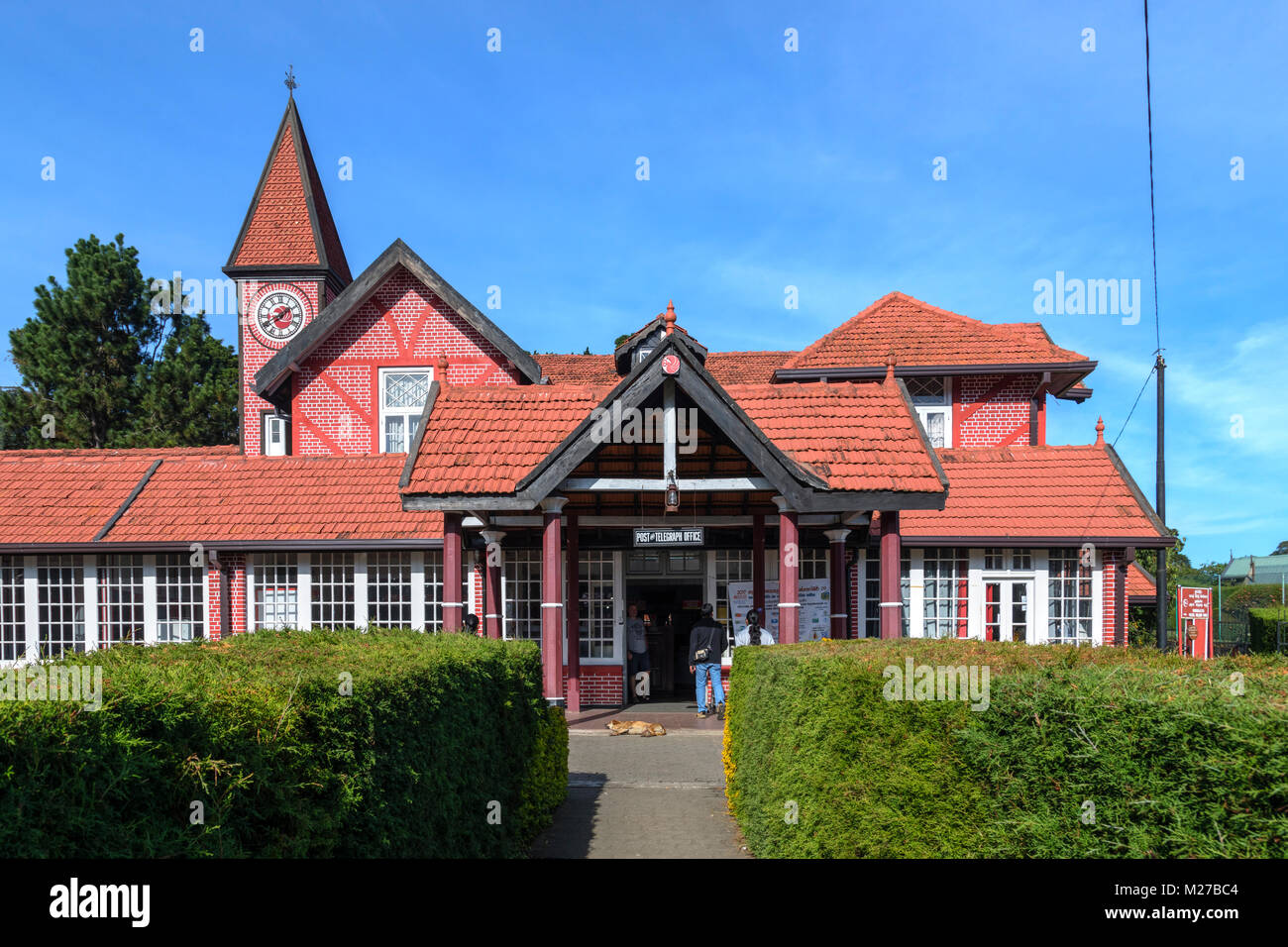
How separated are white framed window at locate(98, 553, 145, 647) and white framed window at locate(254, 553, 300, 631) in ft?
7.41

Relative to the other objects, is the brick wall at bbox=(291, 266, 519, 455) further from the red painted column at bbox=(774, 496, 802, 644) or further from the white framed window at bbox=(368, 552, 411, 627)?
the red painted column at bbox=(774, 496, 802, 644)

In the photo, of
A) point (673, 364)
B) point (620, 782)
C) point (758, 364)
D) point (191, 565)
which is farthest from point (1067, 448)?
point (191, 565)

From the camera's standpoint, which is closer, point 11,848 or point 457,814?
point 11,848

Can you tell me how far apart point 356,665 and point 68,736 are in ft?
6.98

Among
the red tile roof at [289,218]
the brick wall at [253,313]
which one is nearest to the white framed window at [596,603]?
the brick wall at [253,313]

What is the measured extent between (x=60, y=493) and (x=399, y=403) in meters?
6.78

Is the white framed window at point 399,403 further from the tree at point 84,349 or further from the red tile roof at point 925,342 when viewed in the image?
the tree at point 84,349

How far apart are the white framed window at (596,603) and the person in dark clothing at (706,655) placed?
209cm

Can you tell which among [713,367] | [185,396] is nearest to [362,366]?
[713,367]

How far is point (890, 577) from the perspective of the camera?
12.2 metres

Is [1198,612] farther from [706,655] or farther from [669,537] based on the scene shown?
[669,537]

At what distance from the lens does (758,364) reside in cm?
2409
